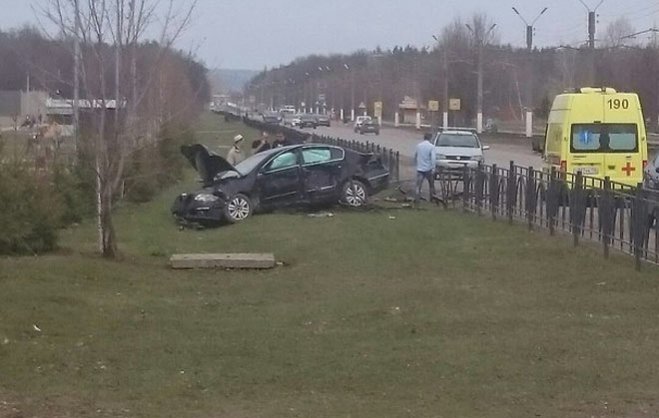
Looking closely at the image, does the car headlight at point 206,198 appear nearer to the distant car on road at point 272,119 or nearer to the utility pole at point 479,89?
the utility pole at point 479,89

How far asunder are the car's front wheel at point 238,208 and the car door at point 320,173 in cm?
139

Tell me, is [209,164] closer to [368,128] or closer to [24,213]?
[24,213]

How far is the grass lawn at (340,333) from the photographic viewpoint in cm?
855

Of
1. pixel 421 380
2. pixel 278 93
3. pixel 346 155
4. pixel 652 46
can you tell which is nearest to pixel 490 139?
pixel 652 46

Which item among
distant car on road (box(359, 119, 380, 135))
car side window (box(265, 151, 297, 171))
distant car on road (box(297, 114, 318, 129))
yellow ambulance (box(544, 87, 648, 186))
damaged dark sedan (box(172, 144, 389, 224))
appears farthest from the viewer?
distant car on road (box(297, 114, 318, 129))

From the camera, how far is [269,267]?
16.4 m

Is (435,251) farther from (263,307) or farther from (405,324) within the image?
(405,324)

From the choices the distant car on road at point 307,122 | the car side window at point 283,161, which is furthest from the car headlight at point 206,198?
the distant car on road at point 307,122

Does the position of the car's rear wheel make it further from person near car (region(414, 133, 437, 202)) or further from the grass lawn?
the grass lawn

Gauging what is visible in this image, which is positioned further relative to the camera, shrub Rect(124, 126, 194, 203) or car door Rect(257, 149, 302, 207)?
shrub Rect(124, 126, 194, 203)

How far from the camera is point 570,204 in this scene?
18.3 meters

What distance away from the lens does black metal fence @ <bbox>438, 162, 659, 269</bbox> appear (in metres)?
15.1

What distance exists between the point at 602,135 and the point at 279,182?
6.56 meters

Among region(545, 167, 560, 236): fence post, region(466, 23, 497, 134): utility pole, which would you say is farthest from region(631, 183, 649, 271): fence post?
region(466, 23, 497, 134): utility pole
